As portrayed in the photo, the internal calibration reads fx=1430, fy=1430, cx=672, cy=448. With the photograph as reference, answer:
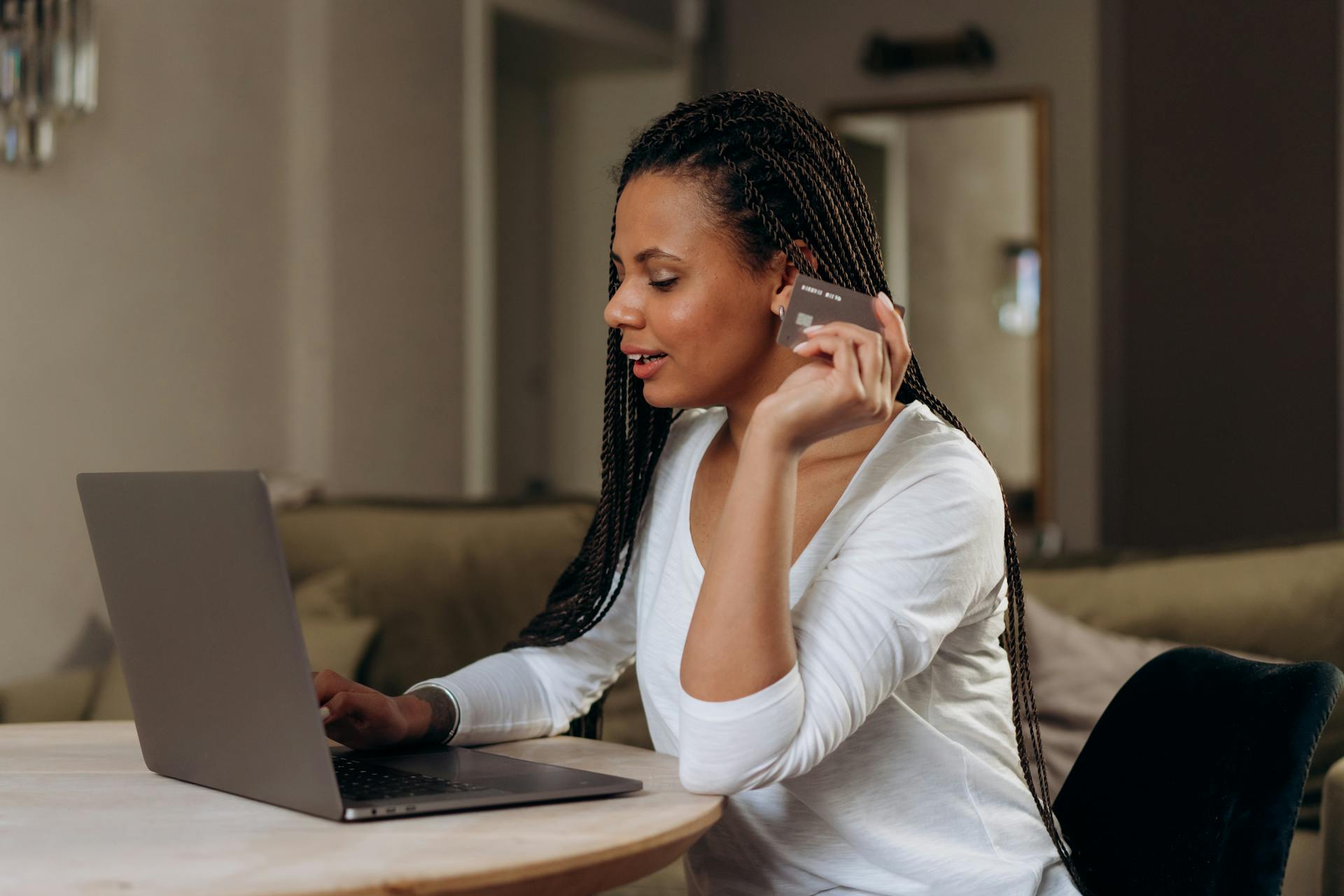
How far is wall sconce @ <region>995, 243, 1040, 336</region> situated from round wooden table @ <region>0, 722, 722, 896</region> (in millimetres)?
3995

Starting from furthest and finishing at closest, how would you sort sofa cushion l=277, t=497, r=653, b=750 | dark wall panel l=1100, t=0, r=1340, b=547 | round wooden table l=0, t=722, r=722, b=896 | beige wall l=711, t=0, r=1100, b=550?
beige wall l=711, t=0, r=1100, b=550
dark wall panel l=1100, t=0, r=1340, b=547
sofa cushion l=277, t=497, r=653, b=750
round wooden table l=0, t=722, r=722, b=896

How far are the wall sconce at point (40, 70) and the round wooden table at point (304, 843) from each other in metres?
2.03

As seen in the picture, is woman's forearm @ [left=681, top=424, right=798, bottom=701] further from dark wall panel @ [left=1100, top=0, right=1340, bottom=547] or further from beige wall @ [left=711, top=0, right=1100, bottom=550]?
beige wall @ [left=711, top=0, right=1100, bottom=550]

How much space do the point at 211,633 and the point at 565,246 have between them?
4555 millimetres

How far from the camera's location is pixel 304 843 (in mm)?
867

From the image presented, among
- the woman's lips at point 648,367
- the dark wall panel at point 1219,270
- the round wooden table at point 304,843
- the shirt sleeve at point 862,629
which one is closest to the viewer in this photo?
the round wooden table at point 304,843

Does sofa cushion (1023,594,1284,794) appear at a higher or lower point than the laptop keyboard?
lower

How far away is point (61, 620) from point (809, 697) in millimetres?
2406

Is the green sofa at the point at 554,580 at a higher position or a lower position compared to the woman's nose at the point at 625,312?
lower

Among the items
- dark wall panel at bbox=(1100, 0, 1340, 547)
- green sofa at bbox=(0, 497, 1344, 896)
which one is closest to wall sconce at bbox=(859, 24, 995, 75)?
dark wall panel at bbox=(1100, 0, 1340, 547)

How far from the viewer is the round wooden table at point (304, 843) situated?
794 mm

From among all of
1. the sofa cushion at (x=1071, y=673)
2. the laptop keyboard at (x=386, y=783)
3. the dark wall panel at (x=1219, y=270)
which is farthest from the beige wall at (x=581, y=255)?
the laptop keyboard at (x=386, y=783)

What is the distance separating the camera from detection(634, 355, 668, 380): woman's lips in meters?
1.23

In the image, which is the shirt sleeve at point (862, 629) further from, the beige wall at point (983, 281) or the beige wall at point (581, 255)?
the beige wall at point (581, 255)
